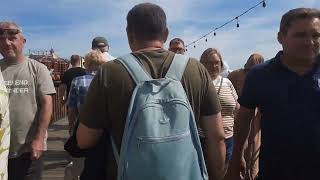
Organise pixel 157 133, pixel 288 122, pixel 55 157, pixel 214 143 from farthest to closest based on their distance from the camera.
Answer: pixel 55 157, pixel 288 122, pixel 214 143, pixel 157 133

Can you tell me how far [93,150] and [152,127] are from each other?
1.29ft

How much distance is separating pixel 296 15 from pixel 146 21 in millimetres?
958

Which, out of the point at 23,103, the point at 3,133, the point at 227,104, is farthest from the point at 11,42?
the point at 227,104

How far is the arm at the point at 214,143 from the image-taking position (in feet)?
8.24

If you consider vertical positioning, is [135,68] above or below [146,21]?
below

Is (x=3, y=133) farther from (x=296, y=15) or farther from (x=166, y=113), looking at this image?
(x=296, y=15)

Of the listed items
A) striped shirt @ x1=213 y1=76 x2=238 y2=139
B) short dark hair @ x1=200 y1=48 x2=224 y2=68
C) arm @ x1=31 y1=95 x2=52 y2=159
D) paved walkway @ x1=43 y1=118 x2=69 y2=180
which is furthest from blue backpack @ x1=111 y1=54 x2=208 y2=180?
paved walkway @ x1=43 y1=118 x2=69 y2=180

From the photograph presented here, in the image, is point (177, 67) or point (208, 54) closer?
point (177, 67)

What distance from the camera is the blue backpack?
2.20 metres

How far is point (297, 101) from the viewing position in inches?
A: 108

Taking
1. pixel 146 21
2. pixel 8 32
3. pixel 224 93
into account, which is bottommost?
pixel 224 93

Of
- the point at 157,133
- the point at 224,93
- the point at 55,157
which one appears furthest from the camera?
the point at 55,157

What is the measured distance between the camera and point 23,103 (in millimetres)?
3762

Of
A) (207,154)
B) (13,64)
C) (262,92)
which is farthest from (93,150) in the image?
(13,64)
